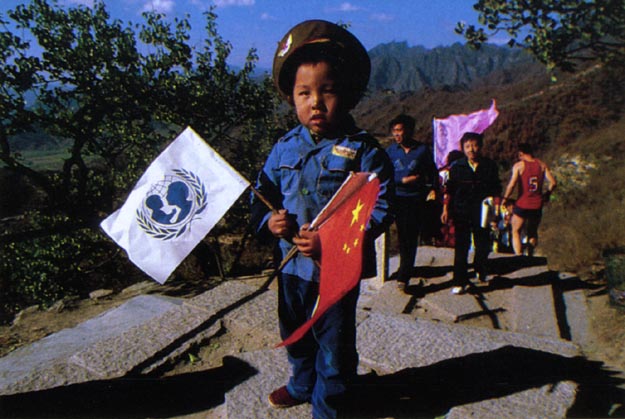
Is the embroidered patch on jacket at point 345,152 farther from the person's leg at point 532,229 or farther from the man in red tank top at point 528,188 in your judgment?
the person's leg at point 532,229

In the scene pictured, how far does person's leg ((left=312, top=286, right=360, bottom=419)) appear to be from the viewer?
194cm

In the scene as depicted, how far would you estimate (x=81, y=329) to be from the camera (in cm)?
363

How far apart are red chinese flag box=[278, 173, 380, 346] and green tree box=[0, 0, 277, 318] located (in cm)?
503

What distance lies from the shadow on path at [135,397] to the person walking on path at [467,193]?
2.37 meters

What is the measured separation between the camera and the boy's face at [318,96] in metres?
1.80

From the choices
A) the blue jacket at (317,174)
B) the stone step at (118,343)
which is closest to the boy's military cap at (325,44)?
the blue jacket at (317,174)

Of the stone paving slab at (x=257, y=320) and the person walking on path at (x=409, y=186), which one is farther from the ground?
the person walking on path at (x=409, y=186)

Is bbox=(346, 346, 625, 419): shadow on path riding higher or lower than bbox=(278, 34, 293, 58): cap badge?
lower

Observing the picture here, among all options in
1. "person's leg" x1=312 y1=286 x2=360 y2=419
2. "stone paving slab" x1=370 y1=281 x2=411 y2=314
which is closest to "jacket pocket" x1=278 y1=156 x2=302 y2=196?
"person's leg" x1=312 y1=286 x2=360 y2=419

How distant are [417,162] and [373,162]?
2.46 meters

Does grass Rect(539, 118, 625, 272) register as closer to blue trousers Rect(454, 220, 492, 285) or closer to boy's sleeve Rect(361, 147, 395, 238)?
blue trousers Rect(454, 220, 492, 285)

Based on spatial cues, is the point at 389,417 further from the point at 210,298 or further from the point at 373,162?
the point at 210,298

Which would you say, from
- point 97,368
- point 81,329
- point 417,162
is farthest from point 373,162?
point 81,329

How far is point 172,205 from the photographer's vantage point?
79.5 inches
